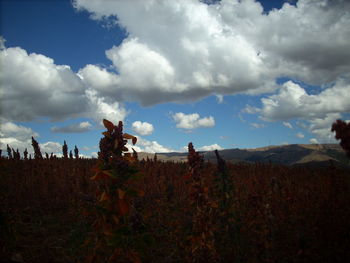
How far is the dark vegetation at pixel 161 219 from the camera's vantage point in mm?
3410

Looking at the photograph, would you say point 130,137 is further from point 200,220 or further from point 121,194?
point 200,220

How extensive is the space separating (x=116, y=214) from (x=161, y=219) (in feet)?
17.8

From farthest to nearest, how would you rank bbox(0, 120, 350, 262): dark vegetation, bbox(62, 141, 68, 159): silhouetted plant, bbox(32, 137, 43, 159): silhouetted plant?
bbox(62, 141, 68, 159): silhouetted plant → bbox(32, 137, 43, 159): silhouetted plant → bbox(0, 120, 350, 262): dark vegetation

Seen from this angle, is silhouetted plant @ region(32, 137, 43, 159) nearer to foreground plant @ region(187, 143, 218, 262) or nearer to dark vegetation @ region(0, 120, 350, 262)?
dark vegetation @ region(0, 120, 350, 262)

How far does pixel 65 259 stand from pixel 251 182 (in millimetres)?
8470

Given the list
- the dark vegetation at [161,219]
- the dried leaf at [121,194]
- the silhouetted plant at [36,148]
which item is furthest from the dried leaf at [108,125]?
the silhouetted plant at [36,148]

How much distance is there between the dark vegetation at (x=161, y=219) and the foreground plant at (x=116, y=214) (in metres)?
0.01

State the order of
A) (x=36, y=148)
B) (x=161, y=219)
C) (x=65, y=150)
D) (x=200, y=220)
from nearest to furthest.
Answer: (x=200, y=220) < (x=161, y=219) < (x=36, y=148) < (x=65, y=150)

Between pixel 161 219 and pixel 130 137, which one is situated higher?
pixel 130 137

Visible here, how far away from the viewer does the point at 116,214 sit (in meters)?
3.34

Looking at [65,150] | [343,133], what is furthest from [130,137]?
[65,150]

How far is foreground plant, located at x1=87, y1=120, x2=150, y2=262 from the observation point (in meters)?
3.29

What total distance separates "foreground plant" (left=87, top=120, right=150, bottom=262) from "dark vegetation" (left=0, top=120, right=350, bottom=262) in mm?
12

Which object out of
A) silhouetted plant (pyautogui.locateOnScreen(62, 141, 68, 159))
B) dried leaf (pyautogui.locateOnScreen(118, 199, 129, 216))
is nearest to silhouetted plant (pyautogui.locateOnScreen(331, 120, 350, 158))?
dried leaf (pyautogui.locateOnScreen(118, 199, 129, 216))
